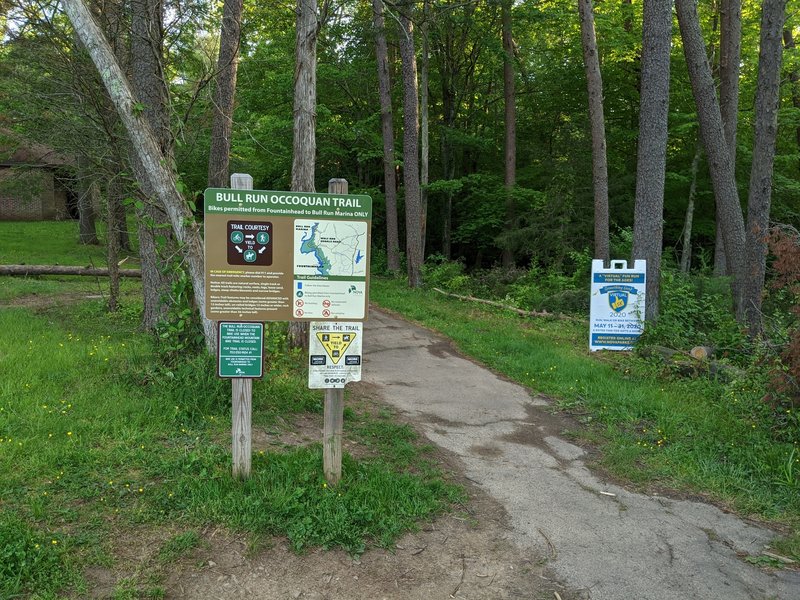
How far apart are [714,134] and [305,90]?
9027 mm

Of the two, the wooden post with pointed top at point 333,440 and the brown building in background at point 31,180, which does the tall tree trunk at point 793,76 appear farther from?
the brown building in background at point 31,180

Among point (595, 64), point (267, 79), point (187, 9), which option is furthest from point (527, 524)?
point (267, 79)

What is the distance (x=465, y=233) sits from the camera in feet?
76.6

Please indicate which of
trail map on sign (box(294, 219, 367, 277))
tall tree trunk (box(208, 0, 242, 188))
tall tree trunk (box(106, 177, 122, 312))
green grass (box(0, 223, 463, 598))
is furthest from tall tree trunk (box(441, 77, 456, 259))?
trail map on sign (box(294, 219, 367, 277))

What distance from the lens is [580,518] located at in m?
4.57

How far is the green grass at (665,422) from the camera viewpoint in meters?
5.25

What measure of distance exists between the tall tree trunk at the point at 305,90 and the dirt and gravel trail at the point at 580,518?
3.03 m

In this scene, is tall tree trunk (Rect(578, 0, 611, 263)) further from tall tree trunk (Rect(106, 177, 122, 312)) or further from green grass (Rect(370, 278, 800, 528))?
tall tree trunk (Rect(106, 177, 122, 312))

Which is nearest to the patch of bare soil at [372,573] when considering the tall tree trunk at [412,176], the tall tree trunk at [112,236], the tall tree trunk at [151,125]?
the tall tree trunk at [151,125]

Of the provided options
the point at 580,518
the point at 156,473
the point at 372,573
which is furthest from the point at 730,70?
the point at 156,473

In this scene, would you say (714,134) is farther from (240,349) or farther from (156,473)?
(156,473)

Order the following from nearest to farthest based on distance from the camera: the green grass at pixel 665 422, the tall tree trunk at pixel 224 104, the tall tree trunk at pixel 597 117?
the green grass at pixel 665 422 < the tall tree trunk at pixel 224 104 < the tall tree trunk at pixel 597 117

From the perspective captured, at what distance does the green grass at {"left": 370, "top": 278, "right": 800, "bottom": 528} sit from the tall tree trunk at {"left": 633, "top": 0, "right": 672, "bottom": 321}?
6.69ft

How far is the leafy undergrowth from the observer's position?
143 inches
